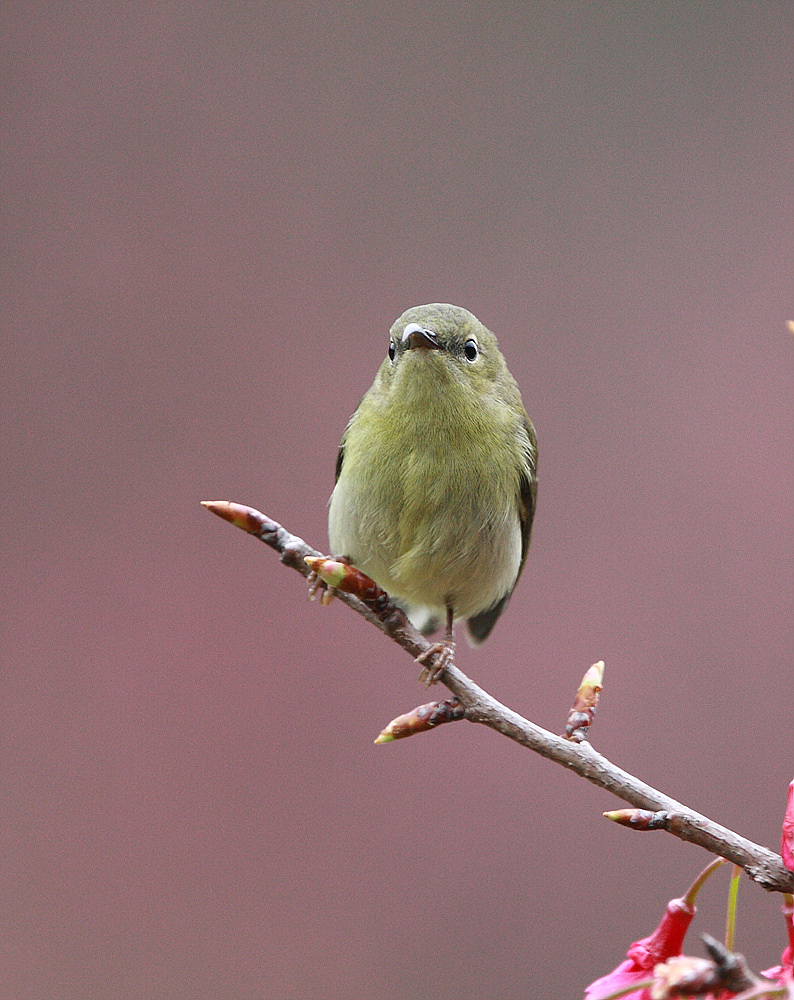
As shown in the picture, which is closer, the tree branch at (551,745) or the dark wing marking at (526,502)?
the tree branch at (551,745)

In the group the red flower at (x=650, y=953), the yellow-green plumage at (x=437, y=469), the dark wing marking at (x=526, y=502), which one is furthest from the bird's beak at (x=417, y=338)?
the red flower at (x=650, y=953)

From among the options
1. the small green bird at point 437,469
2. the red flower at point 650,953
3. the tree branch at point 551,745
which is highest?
the small green bird at point 437,469

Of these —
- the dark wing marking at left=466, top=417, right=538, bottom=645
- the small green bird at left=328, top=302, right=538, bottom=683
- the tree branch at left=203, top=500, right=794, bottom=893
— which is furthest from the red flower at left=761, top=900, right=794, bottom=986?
the dark wing marking at left=466, top=417, right=538, bottom=645

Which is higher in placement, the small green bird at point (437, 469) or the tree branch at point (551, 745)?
the small green bird at point (437, 469)

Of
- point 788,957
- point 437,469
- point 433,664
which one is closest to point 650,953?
point 788,957

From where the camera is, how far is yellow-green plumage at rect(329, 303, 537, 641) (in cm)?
143

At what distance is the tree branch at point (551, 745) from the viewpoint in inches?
34.9

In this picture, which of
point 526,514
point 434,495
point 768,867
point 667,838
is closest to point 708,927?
point 667,838

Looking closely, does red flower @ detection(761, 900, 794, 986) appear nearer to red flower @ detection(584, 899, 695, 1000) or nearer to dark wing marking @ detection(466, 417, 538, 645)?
red flower @ detection(584, 899, 695, 1000)

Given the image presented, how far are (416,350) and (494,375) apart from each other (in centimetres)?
24

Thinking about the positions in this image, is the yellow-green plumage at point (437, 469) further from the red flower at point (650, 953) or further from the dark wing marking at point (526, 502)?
the red flower at point (650, 953)

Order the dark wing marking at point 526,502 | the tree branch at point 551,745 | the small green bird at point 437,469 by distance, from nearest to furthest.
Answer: the tree branch at point 551,745, the small green bird at point 437,469, the dark wing marking at point 526,502

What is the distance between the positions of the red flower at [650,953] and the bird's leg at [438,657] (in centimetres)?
37

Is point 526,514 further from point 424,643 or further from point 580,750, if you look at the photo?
point 580,750
